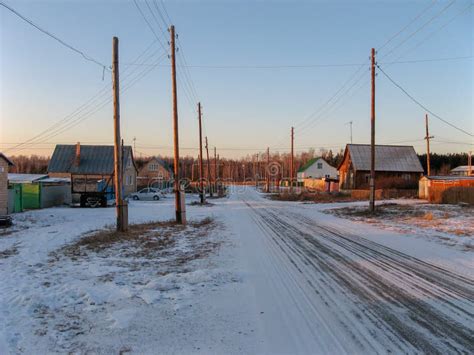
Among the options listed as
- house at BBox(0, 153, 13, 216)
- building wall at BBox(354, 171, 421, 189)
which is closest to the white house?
building wall at BBox(354, 171, 421, 189)

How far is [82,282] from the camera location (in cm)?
689

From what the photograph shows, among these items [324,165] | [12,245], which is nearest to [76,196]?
[12,245]

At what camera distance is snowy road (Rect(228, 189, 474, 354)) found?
4320mm

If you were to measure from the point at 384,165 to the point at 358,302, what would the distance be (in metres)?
46.5

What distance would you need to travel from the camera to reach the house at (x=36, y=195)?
23125mm

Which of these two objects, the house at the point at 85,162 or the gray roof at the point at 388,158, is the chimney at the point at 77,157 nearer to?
the house at the point at 85,162

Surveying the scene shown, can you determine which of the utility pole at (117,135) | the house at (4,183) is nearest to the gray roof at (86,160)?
the house at (4,183)

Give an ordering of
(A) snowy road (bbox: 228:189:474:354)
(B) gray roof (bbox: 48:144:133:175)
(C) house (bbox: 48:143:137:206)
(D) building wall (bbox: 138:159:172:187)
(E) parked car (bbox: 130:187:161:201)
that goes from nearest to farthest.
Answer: (A) snowy road (bbox: 228:189:474:354) < (E) parked car (bbox: 130:187:161:201) < (C) house (bbox: 48:143:137:206) < (B) gray roof (bbox: 48:144:133:175) < (D) building wall (bbox: 138:159:172:187)

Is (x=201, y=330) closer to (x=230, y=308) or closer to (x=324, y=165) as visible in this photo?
(x=230, y=308)

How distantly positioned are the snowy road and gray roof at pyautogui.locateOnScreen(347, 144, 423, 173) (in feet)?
134

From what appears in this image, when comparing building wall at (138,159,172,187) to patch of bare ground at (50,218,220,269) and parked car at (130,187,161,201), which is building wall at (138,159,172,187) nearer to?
parked car at (130,187,161,201)

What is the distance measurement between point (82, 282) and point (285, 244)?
20.5 ft

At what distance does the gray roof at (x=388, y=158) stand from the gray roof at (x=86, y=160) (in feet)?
99.8

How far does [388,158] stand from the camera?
1943 inches
